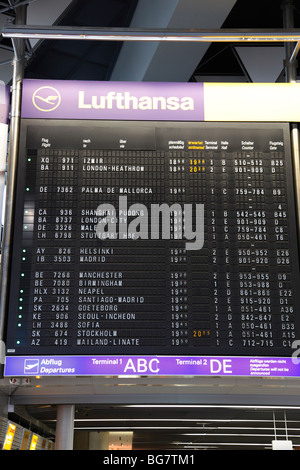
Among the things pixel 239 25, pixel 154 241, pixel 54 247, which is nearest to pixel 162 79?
pixel 239 25

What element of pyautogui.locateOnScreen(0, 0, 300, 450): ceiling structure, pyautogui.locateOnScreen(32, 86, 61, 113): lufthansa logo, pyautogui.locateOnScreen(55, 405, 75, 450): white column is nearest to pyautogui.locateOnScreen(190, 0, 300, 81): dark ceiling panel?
pyautogui.locateOnScreen(0, 0, 300, 450): ceiling structure

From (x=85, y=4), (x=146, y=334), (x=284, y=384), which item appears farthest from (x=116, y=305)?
(x=85, y=4)

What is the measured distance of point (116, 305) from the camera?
682 cm

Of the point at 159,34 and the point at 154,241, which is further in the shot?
the point at 159,34

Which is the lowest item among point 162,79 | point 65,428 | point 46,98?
point 65,428

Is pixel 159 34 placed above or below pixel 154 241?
above

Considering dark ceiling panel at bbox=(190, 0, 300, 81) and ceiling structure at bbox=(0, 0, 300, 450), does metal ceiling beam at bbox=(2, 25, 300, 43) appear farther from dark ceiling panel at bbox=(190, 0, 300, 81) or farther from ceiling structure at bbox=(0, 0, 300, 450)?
dark ceiling panel at bbox=(190, 0, 300, 81)

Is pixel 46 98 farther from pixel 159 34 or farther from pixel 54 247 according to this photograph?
pixel 54 247

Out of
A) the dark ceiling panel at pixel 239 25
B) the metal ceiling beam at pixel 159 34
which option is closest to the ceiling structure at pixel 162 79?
the dark ceiling panel at pixel 239 25

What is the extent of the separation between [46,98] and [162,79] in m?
2.53

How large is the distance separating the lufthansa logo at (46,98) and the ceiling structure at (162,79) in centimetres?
111

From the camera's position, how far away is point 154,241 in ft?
23.2

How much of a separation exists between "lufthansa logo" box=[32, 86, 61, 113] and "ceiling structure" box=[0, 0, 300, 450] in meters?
1.11

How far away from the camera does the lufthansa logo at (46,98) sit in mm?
7652
